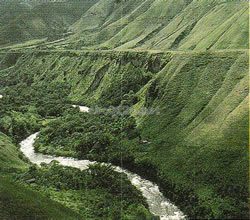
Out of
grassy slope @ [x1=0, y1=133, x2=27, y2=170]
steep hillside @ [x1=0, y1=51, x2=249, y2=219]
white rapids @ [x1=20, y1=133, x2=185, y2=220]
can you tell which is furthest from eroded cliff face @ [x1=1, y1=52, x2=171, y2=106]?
grassy slope @ [x1=0, y1=133, x2=27, y2=170]

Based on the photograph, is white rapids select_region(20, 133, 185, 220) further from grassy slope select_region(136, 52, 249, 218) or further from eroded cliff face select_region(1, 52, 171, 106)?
eroded cliff face select_region(1, 52, 171, 106)

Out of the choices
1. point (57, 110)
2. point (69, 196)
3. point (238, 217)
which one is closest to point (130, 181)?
point (69, 196)

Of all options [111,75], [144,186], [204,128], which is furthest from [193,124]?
[111,75]

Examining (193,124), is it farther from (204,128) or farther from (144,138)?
(144,138)

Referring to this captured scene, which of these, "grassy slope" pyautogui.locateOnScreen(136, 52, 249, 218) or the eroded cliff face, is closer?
"grassy slope" pyautogui.locateOnScreen(136, 52, 249, 218)

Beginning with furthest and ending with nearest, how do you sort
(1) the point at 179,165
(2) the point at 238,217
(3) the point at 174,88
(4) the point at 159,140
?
(3) the point at 174,88, (4) the point at 159,140, (1) the point at 179,165, (2) the point at 238,217

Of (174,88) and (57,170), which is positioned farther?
(174,88)

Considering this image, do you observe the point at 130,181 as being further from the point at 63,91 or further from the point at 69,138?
the point at 63,91
